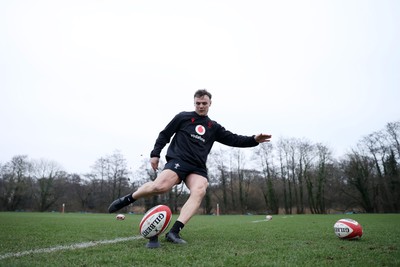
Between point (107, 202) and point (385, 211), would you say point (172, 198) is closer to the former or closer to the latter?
point (107, 202)

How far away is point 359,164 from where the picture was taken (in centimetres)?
4700

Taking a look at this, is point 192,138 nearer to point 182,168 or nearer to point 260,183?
point 182,168

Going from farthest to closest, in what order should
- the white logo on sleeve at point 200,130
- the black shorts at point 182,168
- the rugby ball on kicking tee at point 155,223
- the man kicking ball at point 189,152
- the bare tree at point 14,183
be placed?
the bare tree at point 14,183, the white logo on sleeve at point 200,130, the black shorts at point 182,168, the man kicking ball at point 189,152, the rugby ball on kicking tee at point 155,223

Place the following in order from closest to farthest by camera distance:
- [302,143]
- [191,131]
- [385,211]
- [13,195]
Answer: [191,131] < [385,211] < [302,143] < [13,195]

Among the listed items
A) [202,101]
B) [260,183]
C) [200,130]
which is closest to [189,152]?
[200,130]

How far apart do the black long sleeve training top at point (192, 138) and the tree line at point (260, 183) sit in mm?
46928

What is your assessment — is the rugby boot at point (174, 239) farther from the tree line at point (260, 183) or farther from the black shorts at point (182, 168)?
the tree line at point (260, 183)

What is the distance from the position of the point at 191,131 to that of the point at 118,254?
2.30 metres

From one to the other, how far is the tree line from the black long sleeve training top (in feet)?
154

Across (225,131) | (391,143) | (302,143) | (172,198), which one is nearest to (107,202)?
(172,198)

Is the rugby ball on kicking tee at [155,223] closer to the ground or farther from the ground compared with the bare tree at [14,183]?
closer to the ground

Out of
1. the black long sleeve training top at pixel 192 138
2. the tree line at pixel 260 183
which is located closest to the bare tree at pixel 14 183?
the tree line at pixel 260 183

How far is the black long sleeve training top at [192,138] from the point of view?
4.66 metres

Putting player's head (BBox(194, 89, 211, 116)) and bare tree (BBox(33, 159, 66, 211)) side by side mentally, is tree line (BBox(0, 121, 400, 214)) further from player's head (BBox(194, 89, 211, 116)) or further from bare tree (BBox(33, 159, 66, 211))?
player's head (BBox(194, 89, 211, 116))
